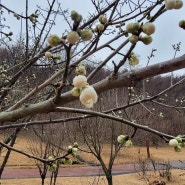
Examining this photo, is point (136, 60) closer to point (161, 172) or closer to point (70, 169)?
point (161, 172)

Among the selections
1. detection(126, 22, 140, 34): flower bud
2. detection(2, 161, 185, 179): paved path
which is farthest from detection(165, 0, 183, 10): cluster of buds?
detection(2, 161, 185, 179): paved path

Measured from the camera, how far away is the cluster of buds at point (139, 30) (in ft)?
3.47

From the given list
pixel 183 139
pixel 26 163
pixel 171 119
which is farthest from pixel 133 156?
pixel 183 139

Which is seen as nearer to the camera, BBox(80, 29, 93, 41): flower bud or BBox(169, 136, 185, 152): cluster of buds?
BBox(80, 29, 93, 41): flower bud

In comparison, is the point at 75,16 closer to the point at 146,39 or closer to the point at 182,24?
the point at 146,39

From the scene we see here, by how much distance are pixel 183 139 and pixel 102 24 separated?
1.97 feet

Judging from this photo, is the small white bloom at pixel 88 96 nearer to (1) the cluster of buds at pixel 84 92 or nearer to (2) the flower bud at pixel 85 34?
(1) the cluster of buds at pixel 84 92

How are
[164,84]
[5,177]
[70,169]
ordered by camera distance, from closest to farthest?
[5,177] < [70,169] < [164,84]

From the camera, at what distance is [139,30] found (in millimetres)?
1091

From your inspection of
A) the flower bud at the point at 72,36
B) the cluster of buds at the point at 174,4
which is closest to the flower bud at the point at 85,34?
the flower bud at the point at 72,36

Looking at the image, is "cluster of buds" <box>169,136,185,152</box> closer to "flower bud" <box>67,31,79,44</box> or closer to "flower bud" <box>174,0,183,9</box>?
"flower bud" <box>174,0,183,9</box>

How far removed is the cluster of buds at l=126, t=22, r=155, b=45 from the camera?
3.47 feet

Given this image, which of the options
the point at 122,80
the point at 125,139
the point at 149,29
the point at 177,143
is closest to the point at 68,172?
the point at 125,139

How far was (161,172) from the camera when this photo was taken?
53.9 ft
